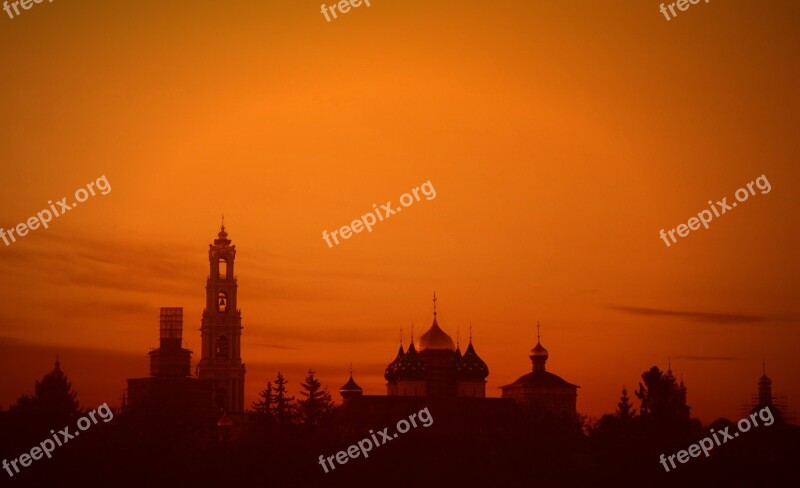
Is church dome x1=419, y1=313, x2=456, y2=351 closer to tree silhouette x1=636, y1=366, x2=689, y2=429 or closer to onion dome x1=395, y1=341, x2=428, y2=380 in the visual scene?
onion dome x1=395, y1=341, x2=428, y2=380

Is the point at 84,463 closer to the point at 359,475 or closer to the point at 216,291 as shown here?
the point at 359,475

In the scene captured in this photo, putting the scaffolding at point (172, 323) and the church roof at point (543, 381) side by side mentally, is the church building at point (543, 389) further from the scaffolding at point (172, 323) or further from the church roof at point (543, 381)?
the scaffolding at point (172, 323)

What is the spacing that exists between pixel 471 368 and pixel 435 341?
12.4ft

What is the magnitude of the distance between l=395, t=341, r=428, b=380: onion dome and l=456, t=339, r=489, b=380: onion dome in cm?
311

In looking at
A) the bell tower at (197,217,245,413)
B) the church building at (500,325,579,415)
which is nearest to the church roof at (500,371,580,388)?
the church building at (500,325,579,415)

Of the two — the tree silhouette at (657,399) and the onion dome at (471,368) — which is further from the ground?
the onion dome at (471,368)

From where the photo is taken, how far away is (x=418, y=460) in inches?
3976

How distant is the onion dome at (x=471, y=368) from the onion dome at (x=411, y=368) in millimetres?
3109

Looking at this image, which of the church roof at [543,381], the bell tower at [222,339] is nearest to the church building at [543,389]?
the church roof at [543,381]

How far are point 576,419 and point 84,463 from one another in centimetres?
5826

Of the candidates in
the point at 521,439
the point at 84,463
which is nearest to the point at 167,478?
the point at 84,463

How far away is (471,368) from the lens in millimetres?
154875

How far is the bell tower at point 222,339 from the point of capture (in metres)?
152

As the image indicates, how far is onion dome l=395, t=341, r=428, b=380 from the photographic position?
154 metres
